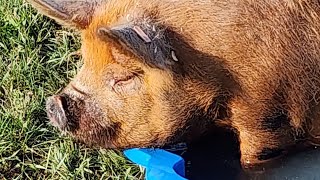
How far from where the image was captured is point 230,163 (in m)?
2.83

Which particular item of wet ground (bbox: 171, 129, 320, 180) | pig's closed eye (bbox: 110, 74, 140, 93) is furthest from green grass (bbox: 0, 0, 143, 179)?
pig's closed eye (bbox: 110, 74, 140, 93)

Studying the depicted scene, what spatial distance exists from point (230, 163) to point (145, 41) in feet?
2.91

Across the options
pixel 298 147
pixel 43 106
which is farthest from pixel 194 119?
pixel 43 106

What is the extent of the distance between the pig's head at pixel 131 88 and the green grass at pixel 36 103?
56 centimetres

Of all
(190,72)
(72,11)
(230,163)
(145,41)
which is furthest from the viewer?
(230,163)

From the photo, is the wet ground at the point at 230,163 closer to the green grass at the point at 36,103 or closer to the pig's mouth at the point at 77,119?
the green grass at the point at 36,103

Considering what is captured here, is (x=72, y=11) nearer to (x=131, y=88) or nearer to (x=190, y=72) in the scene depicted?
(x=131, y=88)

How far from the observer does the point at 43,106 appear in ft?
10.6

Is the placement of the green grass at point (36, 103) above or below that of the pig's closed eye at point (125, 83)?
below

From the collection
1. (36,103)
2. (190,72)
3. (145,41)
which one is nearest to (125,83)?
(190,72)

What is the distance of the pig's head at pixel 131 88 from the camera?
226 cm

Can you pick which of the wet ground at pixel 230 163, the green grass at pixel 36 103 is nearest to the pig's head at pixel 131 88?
the wet ground at pixel 230 163

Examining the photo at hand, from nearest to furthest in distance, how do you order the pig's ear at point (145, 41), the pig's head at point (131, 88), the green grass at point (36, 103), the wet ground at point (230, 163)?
the pig's ear at point (145, 41) → the pig's head at point (131, 88) → the wet ground at point (230, 163) → the green grass at point (36, 103)

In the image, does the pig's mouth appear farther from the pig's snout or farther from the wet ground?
the wet ground
